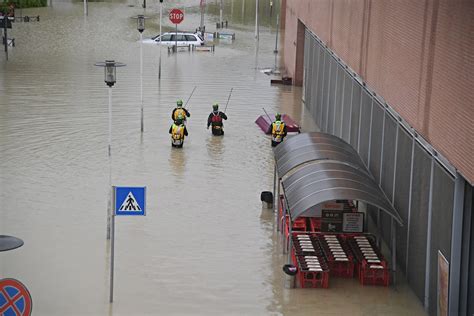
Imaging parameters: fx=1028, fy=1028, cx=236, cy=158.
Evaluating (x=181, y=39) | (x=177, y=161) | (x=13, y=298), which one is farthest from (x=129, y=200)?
(x=181, y=39)

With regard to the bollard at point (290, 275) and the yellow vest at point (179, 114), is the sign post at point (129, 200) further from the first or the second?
the yellow vest at point (179, 114)

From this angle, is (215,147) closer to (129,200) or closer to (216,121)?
(216,121)

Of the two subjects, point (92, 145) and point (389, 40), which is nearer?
point (389, 40)

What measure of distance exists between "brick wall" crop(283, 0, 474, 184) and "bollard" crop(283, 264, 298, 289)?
9.58 feet

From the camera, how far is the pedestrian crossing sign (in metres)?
14.9

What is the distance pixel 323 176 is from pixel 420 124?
2.04m

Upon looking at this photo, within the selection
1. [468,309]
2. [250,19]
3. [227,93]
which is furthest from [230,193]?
[250,19]

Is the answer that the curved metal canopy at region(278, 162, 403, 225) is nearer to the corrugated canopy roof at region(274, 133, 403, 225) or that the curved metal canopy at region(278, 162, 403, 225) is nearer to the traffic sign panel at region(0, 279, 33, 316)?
the corrugated canopy roof at region(274, 133, 403, 225)

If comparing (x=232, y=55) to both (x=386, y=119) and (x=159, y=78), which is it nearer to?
(x=159, y=78)

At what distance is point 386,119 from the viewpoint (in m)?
19.7

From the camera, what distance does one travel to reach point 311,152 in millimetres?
19078

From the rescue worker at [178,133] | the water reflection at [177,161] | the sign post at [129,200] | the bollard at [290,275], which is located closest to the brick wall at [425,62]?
the bollard at [290,275]

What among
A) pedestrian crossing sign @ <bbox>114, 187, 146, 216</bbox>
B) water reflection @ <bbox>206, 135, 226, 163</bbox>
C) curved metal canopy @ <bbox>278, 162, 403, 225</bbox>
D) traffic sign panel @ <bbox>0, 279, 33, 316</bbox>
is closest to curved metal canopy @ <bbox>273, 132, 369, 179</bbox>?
curved metal canopy @ <bbox>278, 162, 403, 225</bbox>

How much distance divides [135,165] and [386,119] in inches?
294
